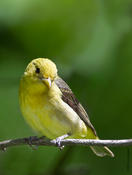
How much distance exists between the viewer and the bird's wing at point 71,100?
552 cm

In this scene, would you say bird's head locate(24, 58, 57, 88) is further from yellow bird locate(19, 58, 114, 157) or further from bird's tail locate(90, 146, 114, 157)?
bird's tail locate(90, 146, 114, 157)

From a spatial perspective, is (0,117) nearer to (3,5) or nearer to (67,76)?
(67,76)

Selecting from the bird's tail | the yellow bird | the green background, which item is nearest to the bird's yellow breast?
the yellow bird

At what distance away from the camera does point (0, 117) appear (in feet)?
19.6

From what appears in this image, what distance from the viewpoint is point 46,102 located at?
515 centimetres

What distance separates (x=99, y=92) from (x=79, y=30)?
2.99 feet

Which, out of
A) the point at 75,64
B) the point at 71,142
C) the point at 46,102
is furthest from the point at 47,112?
the point at 75,64

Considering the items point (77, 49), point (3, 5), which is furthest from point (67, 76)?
point (3, 5)

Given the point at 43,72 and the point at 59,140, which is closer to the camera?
the point at 59,140

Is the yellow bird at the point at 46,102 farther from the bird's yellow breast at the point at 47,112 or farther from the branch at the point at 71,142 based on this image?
the branch at the point at 71,142

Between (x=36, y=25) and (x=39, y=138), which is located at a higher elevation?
(x=36, y=25)

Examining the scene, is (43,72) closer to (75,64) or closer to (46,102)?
(46,102)

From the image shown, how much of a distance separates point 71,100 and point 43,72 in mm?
605

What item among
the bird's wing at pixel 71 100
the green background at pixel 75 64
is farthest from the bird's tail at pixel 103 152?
the bird's wing at pixel 71 100
